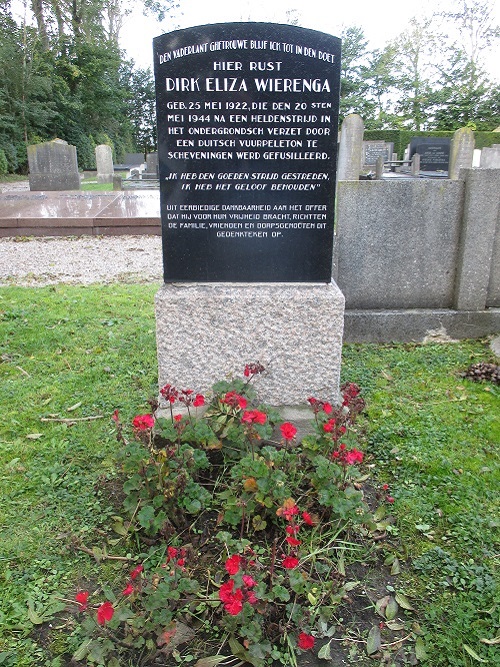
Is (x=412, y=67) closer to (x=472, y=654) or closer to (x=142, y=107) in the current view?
(x=142, y=107)

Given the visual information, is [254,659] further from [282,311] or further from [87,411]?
[87,411]

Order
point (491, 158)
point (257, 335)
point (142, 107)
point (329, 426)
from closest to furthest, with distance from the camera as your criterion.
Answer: point (329, 426) → point (257, 335) → point (491, 158) → point (142, 107)

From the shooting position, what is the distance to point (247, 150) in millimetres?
2932

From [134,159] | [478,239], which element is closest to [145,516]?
[478,239]

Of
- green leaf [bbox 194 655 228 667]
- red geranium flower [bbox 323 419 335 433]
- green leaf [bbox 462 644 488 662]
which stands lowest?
green leaf [bbox 462 644 488 662]

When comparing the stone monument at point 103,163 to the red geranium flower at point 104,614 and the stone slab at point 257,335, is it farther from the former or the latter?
the red geranium flower at point 104,614

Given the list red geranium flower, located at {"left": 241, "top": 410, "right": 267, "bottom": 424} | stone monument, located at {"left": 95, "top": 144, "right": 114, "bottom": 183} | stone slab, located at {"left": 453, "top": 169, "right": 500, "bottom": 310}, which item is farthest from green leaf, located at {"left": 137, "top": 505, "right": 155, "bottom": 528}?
stone monument, located at {"left": 95, "top": 144, "right": 114, "bottom": 183}

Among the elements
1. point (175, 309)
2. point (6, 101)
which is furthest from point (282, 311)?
point (6, 101)

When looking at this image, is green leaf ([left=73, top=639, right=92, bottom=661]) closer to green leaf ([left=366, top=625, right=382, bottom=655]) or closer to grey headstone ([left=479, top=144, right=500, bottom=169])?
green leaf ([left=366, top=625, right=382, bottom=655])

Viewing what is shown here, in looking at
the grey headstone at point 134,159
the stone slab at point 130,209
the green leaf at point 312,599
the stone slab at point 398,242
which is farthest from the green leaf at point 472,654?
the grey headstone at point 134,159

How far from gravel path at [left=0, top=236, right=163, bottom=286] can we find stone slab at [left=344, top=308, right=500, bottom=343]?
3389 mm

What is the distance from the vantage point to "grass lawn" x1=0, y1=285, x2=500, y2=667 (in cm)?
208

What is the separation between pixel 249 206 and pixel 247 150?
0.95 feet

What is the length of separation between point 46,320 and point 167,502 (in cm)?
334
